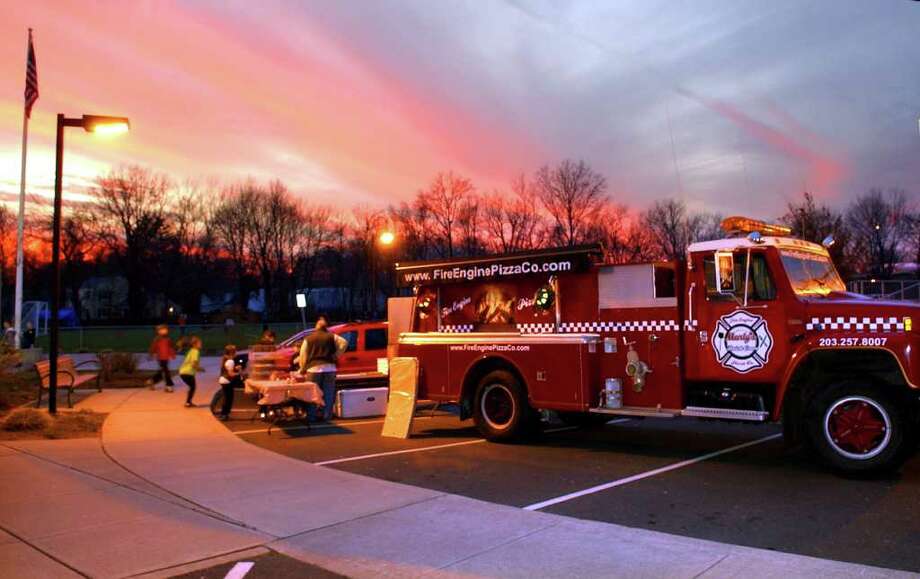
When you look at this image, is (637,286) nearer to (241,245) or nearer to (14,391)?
(14,391)

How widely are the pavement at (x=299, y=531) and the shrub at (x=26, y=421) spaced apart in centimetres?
246

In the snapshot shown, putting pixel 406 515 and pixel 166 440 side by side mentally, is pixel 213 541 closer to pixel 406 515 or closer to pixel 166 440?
pixel 406 515

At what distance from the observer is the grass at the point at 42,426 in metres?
10.7

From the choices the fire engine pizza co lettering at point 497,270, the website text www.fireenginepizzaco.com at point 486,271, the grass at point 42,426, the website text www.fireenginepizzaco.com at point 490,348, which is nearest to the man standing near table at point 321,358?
the website text www.fireenginepizzaco.com at point 486,271

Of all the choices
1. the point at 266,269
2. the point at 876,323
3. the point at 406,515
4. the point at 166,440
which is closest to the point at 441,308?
the point at 166,440

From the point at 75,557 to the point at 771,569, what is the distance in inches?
200

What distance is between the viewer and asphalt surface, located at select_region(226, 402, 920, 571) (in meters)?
5.85

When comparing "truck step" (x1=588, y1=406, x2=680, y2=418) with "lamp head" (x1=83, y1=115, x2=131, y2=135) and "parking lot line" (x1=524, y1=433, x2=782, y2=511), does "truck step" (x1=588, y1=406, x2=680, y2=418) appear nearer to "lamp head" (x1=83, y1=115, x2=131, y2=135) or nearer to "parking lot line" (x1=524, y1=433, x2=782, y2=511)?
"parking lot line" (x1=524, y1=433, x2=782, y2=511)

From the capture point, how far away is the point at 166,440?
418 inches

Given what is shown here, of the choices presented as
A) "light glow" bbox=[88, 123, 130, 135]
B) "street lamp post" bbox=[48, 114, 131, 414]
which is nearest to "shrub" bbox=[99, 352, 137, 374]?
"street lamp post" bbox=[48, 114, 131, 414]

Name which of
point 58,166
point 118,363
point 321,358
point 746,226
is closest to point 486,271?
point 321,358

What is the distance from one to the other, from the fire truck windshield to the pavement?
4.26 metres

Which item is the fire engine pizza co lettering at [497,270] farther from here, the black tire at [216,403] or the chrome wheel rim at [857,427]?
the black tire at [216,403]

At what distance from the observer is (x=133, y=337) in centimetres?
4734
